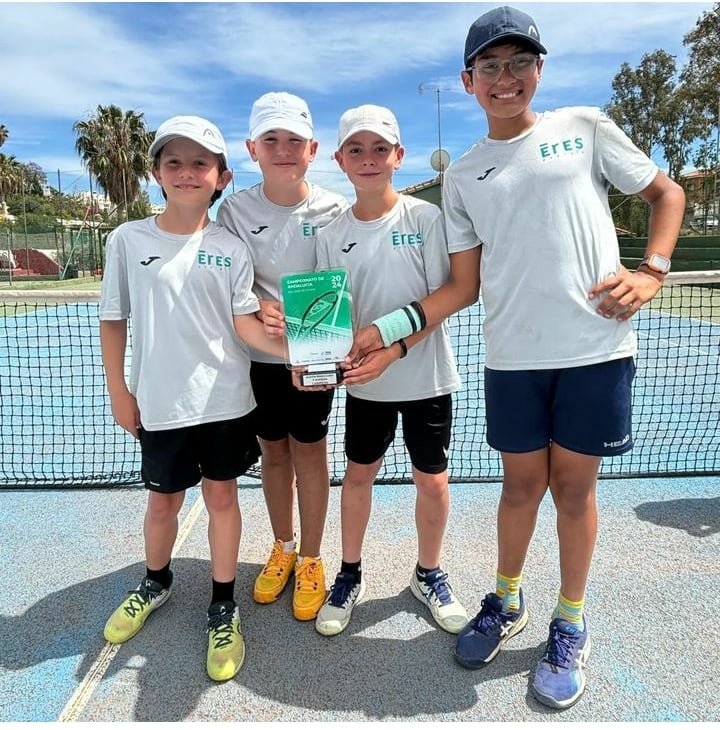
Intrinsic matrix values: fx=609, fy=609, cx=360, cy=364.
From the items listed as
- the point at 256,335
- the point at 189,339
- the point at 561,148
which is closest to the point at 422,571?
the point at 256,335

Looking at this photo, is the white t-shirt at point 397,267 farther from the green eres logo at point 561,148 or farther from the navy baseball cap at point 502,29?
the navy baseball cap at point 502,29

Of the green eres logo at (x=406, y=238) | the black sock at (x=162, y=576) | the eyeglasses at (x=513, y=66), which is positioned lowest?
the black sock at (x=162, y=576)

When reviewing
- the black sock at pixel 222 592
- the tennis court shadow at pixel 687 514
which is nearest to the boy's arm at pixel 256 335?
the black sock at pixel 222 592

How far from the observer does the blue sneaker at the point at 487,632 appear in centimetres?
→ 218

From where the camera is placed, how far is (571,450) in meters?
2.06

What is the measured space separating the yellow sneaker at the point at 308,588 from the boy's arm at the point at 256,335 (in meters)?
0.99

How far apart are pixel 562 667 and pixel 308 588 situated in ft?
3.40

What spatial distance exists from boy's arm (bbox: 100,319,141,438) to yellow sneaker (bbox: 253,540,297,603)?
0.88 m

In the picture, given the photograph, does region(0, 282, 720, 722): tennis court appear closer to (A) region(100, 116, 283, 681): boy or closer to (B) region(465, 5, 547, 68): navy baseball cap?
(A) region(100, 116, 283, 681): boy

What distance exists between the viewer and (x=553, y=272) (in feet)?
6.48

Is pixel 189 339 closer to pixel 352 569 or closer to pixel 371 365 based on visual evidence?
pixel 371 365

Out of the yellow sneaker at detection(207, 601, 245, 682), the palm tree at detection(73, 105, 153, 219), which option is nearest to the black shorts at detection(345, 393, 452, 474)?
the yellow sneaker at detection(207, 601, 245, 682)

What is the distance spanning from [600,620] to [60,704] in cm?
199

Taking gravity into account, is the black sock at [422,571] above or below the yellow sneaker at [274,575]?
above
